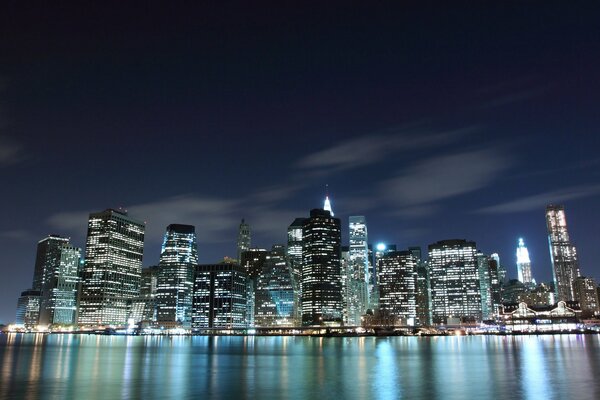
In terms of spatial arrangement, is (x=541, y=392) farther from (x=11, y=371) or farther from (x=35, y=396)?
(x=11, y=371)

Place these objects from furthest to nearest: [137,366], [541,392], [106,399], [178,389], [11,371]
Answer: [137,366]
[11,371]
[178,389]
[541,392]
[106,399]

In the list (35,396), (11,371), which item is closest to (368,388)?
(35,396)

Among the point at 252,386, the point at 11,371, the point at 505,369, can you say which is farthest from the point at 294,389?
the point at 11,371

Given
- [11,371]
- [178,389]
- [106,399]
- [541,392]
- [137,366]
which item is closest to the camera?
[106,399]

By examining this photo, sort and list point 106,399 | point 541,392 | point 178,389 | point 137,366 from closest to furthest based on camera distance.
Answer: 1. point 106,399
2. point 541,392
3. point 178,389
4. point 137,366

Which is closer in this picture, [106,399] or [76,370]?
[106,399]

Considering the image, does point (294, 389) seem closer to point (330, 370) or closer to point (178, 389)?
point (178, 389)

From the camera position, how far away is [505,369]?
7262 centimetres

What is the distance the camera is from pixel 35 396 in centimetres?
4794

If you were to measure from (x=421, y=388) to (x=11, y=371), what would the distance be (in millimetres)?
52374

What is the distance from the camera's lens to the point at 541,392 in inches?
1955

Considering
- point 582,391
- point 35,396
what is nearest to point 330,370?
point 582,391

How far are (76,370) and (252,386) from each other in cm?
2927

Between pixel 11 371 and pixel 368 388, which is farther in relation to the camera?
pixel 11 371
